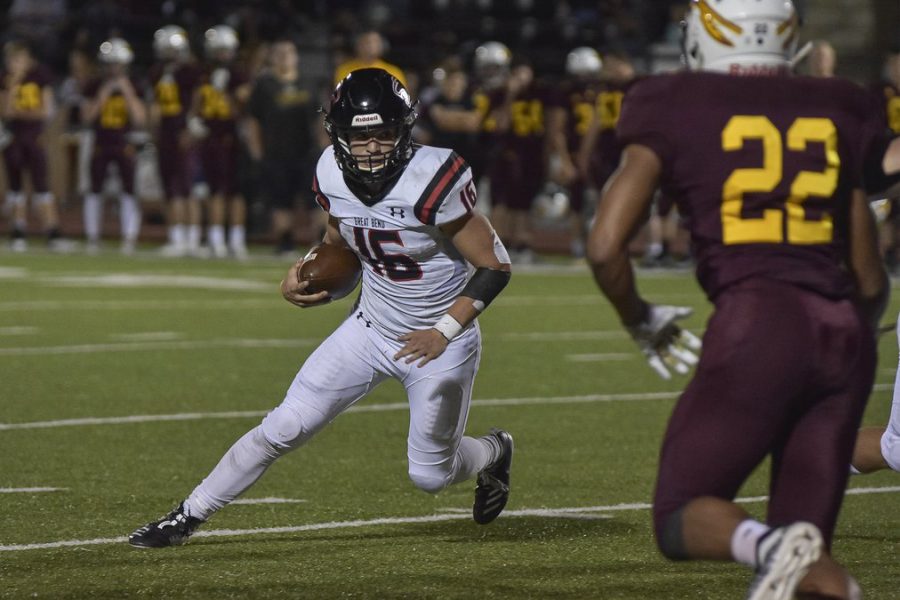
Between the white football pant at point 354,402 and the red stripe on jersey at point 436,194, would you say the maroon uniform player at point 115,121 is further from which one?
the red stripe on jersey at point 436,194

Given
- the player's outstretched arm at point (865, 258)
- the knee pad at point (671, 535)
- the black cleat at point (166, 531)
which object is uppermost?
the player's outstretched arm at point (865, 258)

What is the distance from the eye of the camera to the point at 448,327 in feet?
14.8

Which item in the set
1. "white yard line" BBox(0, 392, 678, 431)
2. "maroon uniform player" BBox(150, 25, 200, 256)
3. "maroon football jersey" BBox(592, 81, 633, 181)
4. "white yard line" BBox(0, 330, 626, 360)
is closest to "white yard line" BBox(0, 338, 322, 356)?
"white yard line" BBox(0, 330, 626, 360)

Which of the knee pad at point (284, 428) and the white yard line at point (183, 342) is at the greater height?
the knee pad at point (284, 428)

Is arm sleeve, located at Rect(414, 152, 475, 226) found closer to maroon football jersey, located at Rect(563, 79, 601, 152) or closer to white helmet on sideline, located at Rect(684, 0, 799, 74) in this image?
white helmet on sideline, located at Rect(684, 0, 799, 74)

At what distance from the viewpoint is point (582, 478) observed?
5.80 metres

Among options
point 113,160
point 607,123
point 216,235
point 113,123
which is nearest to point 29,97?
point 113,123

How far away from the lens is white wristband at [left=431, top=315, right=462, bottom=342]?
451cm

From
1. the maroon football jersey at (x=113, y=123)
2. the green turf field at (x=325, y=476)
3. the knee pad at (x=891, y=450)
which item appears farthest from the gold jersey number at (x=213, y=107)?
the knee pad at (x=891, y=450)

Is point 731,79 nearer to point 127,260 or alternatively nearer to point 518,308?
point 518,308

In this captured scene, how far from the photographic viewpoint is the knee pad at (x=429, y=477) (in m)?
4.78

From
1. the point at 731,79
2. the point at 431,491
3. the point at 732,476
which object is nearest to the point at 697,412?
the point at 732,476

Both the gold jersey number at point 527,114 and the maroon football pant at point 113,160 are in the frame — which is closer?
the gold jersey number at point 527,114

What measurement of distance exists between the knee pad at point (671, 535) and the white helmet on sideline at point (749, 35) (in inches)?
33.1
